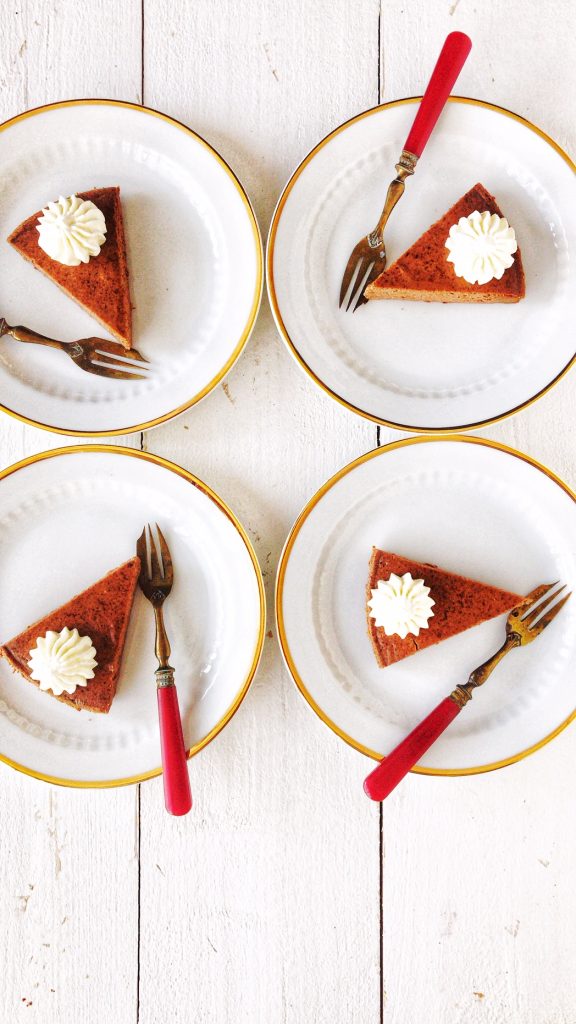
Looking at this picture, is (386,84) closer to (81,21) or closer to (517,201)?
(517,201)

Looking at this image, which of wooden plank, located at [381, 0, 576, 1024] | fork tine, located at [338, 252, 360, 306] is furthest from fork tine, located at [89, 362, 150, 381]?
wooden plank, located at [381, 0, 576, 1024]

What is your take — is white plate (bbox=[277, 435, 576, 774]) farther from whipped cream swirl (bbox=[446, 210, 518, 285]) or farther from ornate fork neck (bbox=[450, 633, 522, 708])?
whipped cream swirl (bbox=[446, 210, 518, 285])

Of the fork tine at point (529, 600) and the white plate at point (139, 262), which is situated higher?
the white plate at point (139, 262)

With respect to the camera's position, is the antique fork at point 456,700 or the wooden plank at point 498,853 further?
the wooden plank at point 498,853

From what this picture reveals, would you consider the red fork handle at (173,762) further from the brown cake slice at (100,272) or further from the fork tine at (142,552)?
the brown cake slice at (100,272)

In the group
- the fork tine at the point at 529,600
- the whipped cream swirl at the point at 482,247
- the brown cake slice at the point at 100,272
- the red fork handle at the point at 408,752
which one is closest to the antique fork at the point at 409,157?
the whipped cream swirl at the point at 482,247

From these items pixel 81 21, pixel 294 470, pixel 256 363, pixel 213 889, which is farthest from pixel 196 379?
pixel 213 889
